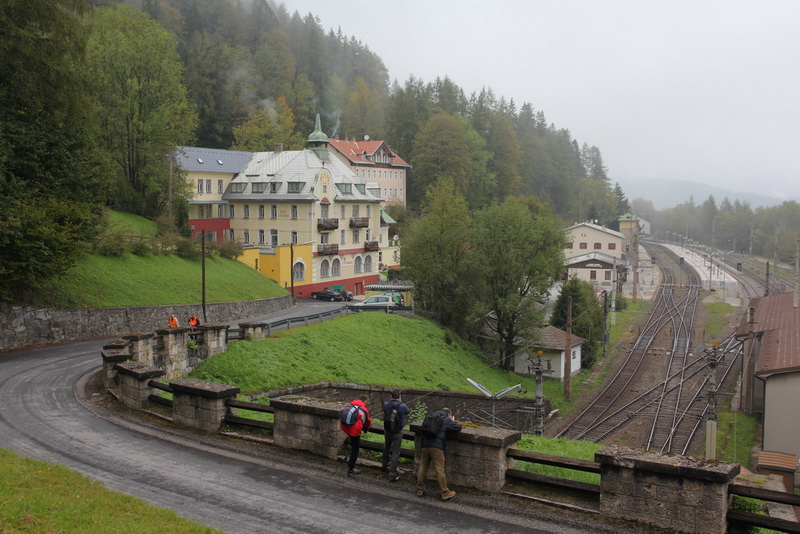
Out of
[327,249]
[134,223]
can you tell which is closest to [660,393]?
[327,249]

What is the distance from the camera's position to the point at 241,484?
994 cm

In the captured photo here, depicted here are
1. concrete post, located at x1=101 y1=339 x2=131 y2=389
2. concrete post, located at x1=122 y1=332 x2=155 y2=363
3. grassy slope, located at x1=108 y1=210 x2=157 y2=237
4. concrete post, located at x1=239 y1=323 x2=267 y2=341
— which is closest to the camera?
concrete post, located at x1=101 y1=339 x2=131 y2=389

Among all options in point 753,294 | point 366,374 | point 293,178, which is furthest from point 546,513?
point 753,294

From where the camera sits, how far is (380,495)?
942 centimetres

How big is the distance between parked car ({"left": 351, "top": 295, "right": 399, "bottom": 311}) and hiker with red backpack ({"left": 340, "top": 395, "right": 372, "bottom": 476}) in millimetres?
31235

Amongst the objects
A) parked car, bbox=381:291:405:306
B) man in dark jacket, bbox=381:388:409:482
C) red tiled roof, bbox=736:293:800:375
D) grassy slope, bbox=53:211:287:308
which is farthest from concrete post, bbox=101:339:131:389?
parked car, bbox=381:291:405:306

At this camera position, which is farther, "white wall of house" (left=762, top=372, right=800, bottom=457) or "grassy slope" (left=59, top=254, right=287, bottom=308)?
"grassy slope" (left=59, top=254, right=287, bottom=308)

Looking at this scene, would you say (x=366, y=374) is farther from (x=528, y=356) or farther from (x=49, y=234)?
(x=528, y=356)

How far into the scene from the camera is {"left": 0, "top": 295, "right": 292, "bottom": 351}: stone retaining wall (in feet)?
85.4

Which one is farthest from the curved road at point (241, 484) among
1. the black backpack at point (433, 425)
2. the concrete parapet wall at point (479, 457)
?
the black backpack at point (433, 425)

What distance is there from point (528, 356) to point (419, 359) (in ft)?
30.6

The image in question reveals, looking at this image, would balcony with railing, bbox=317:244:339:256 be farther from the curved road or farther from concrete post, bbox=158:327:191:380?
the curved road

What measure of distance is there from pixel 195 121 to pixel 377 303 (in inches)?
1303

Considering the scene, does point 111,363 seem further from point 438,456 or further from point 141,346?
point 438,456
